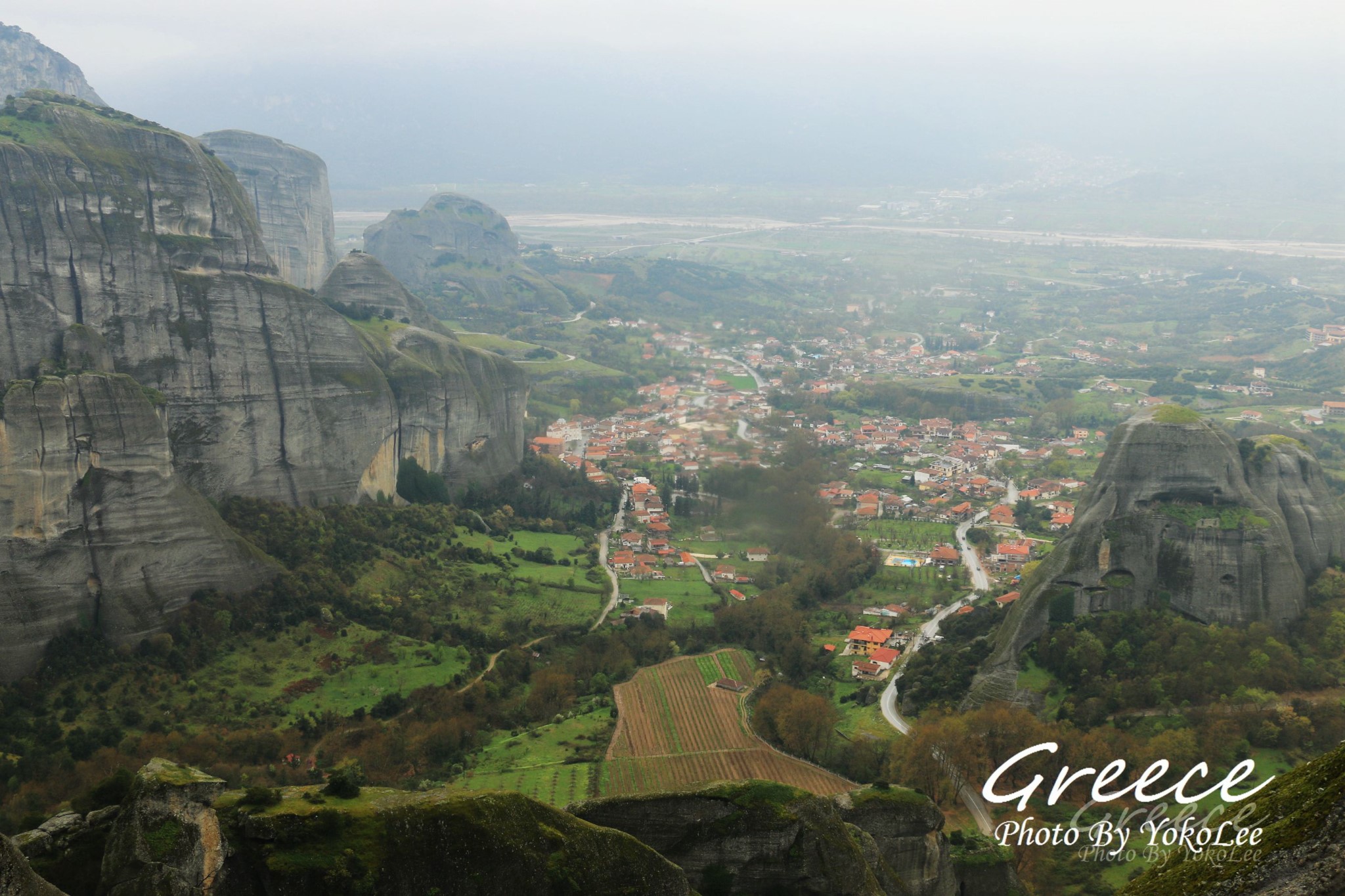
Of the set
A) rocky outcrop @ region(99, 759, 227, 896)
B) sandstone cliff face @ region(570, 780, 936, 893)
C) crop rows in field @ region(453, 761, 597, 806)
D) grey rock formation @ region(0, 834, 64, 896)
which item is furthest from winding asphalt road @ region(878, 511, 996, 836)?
grey rock formation @ region(0, 834, 64, 896)

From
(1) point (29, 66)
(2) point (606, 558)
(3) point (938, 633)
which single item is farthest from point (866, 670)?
(1) point (29, 66)

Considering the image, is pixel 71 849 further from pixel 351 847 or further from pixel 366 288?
pixel 366 288

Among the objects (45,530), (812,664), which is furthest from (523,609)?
(45,530)

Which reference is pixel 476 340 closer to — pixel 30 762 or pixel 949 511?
pixel 949 511

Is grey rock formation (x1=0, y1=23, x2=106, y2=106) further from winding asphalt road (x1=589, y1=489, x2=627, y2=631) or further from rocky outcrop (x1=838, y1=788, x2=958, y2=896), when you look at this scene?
rocky outcrop (x1=838, y1=788, x2=958, y2=896)

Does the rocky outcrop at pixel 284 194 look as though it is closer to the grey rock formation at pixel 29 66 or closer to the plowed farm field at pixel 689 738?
the grey rock formation at pixel 29 66

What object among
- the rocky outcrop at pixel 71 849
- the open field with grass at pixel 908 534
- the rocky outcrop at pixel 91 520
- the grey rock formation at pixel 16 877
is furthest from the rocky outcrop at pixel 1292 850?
the open field with grass at pixel 908 534
